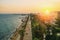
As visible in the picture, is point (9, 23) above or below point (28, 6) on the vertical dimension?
below

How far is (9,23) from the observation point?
133cm

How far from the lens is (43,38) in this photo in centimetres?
133

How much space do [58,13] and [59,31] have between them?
7.6 inches

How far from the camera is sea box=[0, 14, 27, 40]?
131 cm

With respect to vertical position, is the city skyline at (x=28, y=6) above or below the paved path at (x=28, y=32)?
above

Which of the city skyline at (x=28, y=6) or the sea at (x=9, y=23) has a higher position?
the city skyline at (x=28, y=6)

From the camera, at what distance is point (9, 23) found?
4.36 ft

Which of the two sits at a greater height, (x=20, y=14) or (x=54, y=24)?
(x=20, y=14)

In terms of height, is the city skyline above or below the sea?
above

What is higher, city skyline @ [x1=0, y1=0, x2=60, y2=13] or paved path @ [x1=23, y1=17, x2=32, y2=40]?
city skyline @ [x1=0, y1=0, x2=60, y2=13]

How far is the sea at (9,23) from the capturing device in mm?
1313

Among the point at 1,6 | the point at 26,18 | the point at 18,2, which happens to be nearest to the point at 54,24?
the point at 26,18

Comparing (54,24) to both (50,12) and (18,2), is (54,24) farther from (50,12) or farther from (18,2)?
(18,2)

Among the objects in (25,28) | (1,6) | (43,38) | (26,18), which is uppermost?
(1,6)
